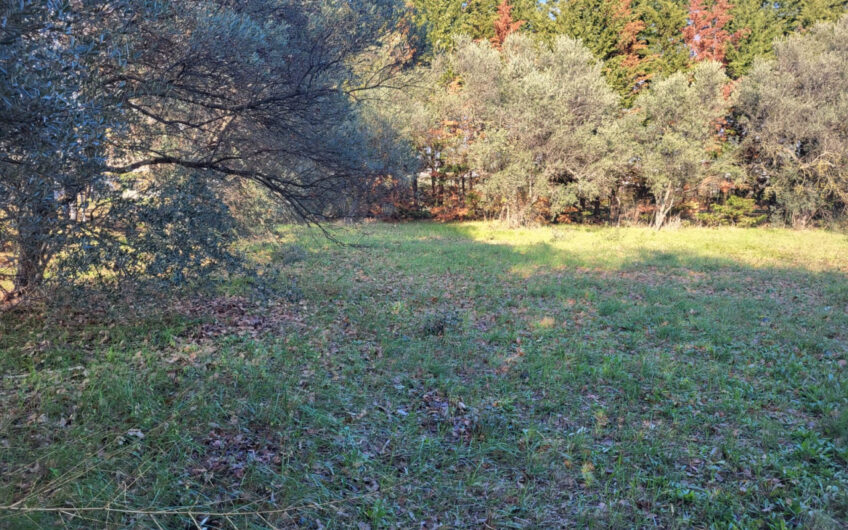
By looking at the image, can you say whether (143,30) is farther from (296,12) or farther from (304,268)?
(304,268)

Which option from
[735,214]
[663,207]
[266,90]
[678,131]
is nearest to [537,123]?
[678,131]

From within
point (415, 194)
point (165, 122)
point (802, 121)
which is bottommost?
point (165, 122)

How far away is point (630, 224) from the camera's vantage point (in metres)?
25.2

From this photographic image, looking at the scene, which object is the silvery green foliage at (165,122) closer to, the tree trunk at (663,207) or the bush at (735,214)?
the tree trunk at (663,207)

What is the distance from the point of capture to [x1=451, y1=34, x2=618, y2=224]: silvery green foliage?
21.4m

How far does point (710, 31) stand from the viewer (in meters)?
28.2

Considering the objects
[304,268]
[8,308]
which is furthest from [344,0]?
[304,268]

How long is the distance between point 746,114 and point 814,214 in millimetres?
5809

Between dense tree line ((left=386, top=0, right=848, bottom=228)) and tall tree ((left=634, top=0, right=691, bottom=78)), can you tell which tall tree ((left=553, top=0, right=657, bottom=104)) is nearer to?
tall tree ((left=634, top=0, right=691, bottom=78))

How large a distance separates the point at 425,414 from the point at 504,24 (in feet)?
102

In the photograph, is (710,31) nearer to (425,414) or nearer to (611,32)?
(611,32)

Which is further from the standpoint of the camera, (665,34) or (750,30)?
(665,34)

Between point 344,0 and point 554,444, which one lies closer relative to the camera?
point 554,444

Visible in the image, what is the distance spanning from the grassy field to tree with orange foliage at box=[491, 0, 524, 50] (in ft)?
85.3
